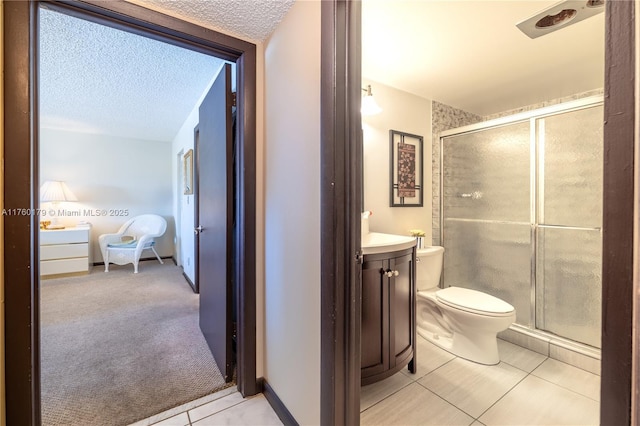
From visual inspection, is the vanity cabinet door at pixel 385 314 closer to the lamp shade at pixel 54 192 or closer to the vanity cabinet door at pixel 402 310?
the vanity cabinet door at pixel 402 310

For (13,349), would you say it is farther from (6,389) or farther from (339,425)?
(339,425)

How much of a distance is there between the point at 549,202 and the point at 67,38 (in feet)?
12.3

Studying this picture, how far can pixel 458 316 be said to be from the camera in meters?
1.90

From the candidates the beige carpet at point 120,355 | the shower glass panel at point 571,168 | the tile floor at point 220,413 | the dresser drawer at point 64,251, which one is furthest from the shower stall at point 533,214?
the dresser drawer at point 64,251

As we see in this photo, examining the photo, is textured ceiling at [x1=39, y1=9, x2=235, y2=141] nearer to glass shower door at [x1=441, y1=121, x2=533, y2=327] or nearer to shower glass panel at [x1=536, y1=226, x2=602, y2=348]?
glass shower door at [x1=441, y1=121, x2=533, y2=327]

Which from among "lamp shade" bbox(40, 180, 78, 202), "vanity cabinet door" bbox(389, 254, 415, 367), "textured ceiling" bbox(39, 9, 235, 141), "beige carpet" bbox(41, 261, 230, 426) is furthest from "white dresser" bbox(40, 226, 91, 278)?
"vanity cabinet door" bbox(389, 254, 415, 367)

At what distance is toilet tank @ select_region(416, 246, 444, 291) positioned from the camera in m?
2.21

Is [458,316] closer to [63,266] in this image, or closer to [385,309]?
[385,309]

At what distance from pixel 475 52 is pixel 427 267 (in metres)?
1.65

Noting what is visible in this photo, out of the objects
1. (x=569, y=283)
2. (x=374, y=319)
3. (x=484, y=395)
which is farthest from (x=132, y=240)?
(x=569, y=283)

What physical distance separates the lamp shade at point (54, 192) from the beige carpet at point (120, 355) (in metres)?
1.44

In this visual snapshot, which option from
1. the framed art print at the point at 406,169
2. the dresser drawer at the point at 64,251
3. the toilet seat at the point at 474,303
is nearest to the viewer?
the toilet seat at the point at 474,303

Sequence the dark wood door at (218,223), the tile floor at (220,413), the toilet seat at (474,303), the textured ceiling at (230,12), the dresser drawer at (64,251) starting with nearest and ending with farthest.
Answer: the textured ceiling at (230,12), the tile floor at (220,413), the dark wood door at (218,223), the toilet seat at (474,303), the dresser drawer at (64,251)

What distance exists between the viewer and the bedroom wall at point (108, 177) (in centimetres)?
427
